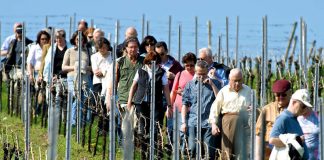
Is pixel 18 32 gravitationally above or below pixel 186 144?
above

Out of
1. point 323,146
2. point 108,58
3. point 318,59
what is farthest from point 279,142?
point 318,59

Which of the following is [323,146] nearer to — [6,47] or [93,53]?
[93,53]

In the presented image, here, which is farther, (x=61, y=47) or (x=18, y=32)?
(x=18, y=32)

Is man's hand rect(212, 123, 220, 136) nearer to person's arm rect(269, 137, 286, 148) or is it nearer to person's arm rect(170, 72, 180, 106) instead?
person's arm rect(170, 72, 180, 106)

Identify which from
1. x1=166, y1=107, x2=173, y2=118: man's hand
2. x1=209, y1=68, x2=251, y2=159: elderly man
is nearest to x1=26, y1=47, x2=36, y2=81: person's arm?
x1=166, y1=107, x2=173, y2=118: man's hand

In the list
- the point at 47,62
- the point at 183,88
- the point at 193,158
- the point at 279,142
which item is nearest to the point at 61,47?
the point at 47,62

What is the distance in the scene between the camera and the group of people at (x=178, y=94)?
42.5ft

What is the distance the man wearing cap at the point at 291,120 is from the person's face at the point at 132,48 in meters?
4.05

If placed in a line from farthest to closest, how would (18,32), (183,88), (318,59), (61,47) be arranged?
(318,59) → (18,32) → (61,47) → (183,88)

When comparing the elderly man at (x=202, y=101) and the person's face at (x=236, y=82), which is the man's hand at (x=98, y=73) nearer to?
the elderly man at (x=202, y=101)

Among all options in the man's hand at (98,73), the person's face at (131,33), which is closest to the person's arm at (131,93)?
the man's hand at (98,73)

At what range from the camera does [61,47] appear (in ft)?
63.9

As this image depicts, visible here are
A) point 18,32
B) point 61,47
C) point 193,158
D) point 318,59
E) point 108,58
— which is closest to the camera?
point 193,158

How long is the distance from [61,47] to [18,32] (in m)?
2.39
